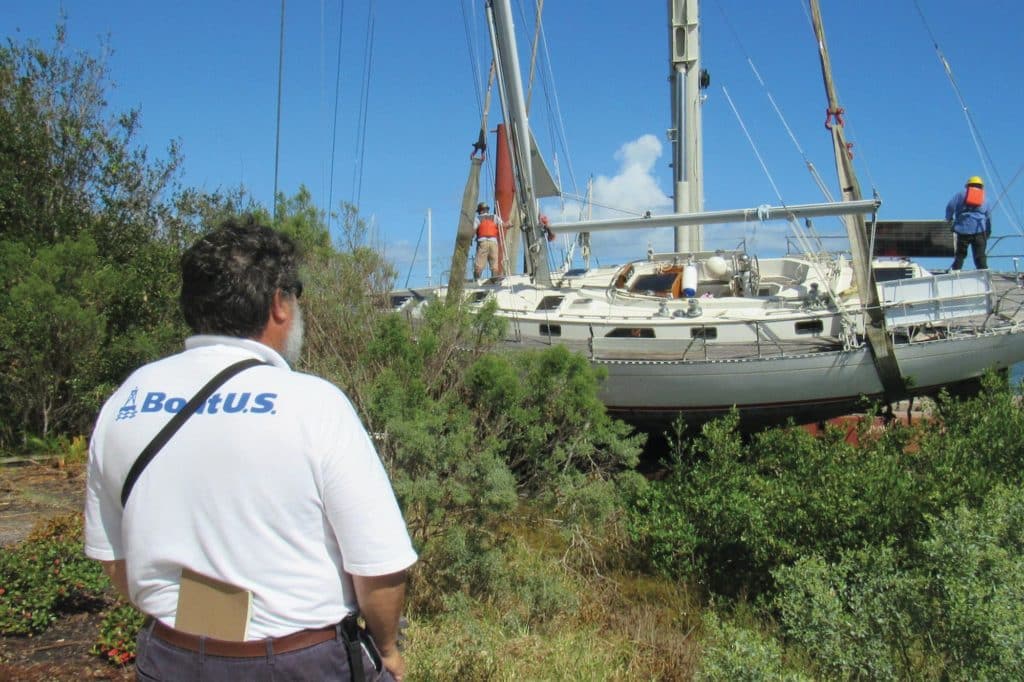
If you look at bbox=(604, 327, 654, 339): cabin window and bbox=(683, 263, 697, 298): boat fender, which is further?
bbox=(683, 263, 697, 298): boat fender

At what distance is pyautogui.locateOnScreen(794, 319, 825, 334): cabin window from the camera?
38.3 feet

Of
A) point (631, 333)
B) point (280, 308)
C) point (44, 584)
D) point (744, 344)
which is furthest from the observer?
point (631, 333)

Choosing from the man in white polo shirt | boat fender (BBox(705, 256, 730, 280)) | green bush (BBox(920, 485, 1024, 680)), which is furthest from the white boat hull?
the man in white polo shirt

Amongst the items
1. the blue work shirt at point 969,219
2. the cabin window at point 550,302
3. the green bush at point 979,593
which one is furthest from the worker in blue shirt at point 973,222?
the green bush at point 979,593

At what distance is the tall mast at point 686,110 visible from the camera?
1539 cm

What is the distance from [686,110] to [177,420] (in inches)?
580

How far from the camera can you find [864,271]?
453 inches

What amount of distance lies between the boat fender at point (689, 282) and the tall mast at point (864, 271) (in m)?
2.35

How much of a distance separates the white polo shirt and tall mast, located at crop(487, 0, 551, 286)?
37.6 feet

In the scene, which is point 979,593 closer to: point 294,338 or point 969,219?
point 294,338

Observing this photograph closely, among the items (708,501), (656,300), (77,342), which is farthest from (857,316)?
(77,342)

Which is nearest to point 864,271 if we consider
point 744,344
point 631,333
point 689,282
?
point 744,344

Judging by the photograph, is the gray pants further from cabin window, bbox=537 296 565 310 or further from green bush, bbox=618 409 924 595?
cabin window, bbox=537 296 565 310

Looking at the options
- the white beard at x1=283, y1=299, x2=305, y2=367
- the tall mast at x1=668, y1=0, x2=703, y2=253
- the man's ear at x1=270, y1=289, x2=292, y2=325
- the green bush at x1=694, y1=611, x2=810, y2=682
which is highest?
the tall mast at x1=668, y1=0, x2=703, y2=253
